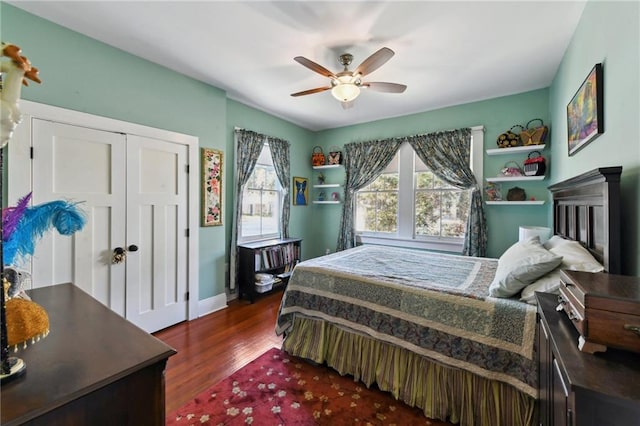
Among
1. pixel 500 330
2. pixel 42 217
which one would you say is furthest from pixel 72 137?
pixel 500 330

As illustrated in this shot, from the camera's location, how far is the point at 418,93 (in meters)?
3.44

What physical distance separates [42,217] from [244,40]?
6.90 feet

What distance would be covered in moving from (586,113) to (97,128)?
153 inches

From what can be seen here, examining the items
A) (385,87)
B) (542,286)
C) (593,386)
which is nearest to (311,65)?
(385,87)

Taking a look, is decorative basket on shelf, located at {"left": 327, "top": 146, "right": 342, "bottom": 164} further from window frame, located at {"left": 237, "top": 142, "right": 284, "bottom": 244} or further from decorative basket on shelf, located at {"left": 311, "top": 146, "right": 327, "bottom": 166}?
window frame, located at {"left": 237, "top": 142, "right": 284, "bottom": 244}

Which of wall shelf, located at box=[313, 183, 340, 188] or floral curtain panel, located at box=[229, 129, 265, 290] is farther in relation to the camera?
wall shelf, located at box=[313, 183, 340, 188]

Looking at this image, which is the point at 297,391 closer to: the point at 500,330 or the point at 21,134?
the point at 500,330

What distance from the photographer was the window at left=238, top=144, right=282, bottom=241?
13.4ft

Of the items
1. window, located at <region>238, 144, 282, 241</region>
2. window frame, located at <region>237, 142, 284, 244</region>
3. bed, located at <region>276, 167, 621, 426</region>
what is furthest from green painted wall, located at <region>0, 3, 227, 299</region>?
bed, located at <region>276, 167, 621, 426</region>

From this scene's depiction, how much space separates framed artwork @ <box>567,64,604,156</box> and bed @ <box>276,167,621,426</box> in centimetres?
32

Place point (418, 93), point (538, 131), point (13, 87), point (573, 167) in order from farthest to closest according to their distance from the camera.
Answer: point (418, 93), point (538, 131), point (573, 167), point (13, 87)

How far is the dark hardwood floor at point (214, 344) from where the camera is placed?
2.06 meters

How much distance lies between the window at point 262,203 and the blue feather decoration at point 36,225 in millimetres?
2946

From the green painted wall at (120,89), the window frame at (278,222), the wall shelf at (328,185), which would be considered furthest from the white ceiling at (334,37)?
the wall shelf at (328,185)
